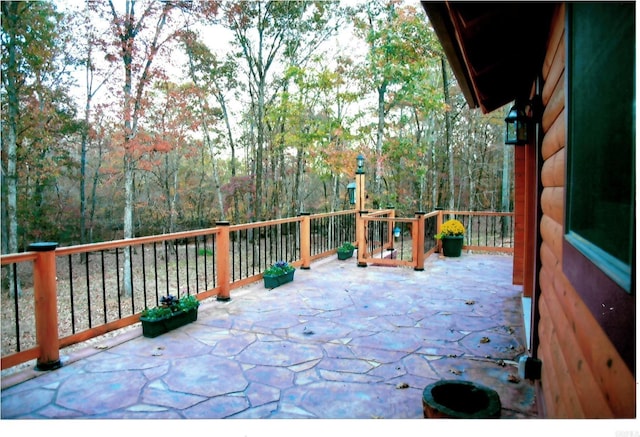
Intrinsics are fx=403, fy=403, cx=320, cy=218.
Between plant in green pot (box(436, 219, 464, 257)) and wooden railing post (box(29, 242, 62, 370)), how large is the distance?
6501mm

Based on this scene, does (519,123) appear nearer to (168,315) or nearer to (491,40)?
(491,40)

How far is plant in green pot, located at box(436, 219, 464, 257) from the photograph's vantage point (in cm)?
771

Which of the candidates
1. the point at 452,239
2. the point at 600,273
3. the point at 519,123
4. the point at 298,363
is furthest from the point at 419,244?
the point at 600,273

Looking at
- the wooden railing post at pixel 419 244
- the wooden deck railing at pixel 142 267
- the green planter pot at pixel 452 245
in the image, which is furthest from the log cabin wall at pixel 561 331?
the green planter pot at pixel 452 245

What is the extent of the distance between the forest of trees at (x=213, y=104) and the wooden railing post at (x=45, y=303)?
26.8 feet

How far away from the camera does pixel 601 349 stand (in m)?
1.02

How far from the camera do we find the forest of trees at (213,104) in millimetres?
9984

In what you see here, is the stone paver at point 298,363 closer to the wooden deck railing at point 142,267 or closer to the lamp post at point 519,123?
the wooden deck railing at point 142,267

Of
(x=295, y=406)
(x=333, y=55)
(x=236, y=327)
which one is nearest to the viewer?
(x=295, y=406)

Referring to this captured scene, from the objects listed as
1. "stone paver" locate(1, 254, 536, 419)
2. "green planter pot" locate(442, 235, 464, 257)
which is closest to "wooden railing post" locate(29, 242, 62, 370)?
"stone paver" locate(1, 254, 536, 419)

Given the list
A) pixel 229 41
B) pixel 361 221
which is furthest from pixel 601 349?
pixel 229 41

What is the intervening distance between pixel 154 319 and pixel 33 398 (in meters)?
1.12
